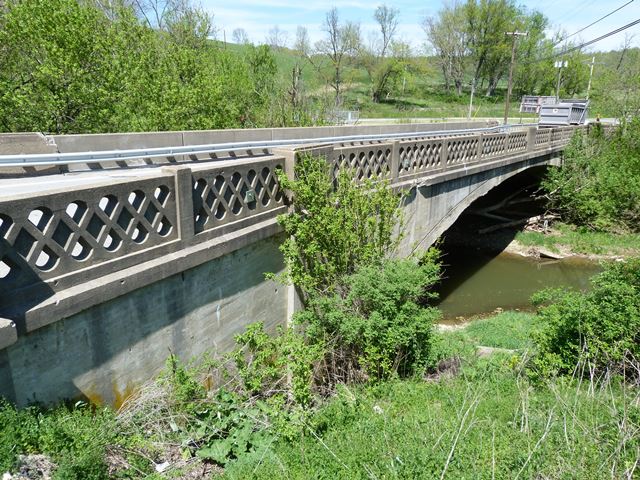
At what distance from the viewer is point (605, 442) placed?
13.3 ft

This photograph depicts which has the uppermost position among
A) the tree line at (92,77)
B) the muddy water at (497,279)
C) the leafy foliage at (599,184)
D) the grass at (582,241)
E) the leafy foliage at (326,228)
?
the tree line at (92,77)

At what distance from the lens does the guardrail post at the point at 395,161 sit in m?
9.70

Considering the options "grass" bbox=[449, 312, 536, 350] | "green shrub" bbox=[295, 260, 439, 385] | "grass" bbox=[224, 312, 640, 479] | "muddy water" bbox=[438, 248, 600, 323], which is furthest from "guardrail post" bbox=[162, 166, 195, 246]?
"muddy water" bbox=[438, 248, 600, 323]

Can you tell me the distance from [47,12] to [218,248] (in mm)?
10230

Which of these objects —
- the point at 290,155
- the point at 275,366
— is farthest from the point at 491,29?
the point at 275,366

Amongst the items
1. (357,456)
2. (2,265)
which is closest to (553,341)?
(357,456)

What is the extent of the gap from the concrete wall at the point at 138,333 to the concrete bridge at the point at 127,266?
0.03 feet

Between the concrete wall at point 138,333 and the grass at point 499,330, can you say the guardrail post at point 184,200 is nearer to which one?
the concrete wall at point 138,333

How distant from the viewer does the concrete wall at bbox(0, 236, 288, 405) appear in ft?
12.8

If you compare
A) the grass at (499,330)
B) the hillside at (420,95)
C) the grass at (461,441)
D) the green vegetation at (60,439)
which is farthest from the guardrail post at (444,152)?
the hillside at (420,95)

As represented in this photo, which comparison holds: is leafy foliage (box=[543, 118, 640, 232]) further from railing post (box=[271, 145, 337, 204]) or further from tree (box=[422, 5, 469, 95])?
tree (box=[422, 5, 469, 95])

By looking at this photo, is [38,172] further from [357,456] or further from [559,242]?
[559,242]

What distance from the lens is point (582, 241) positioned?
2216 cm

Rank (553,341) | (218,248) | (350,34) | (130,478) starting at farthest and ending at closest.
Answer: (350,34) < (553,341) < (218,248) < (130,478)
